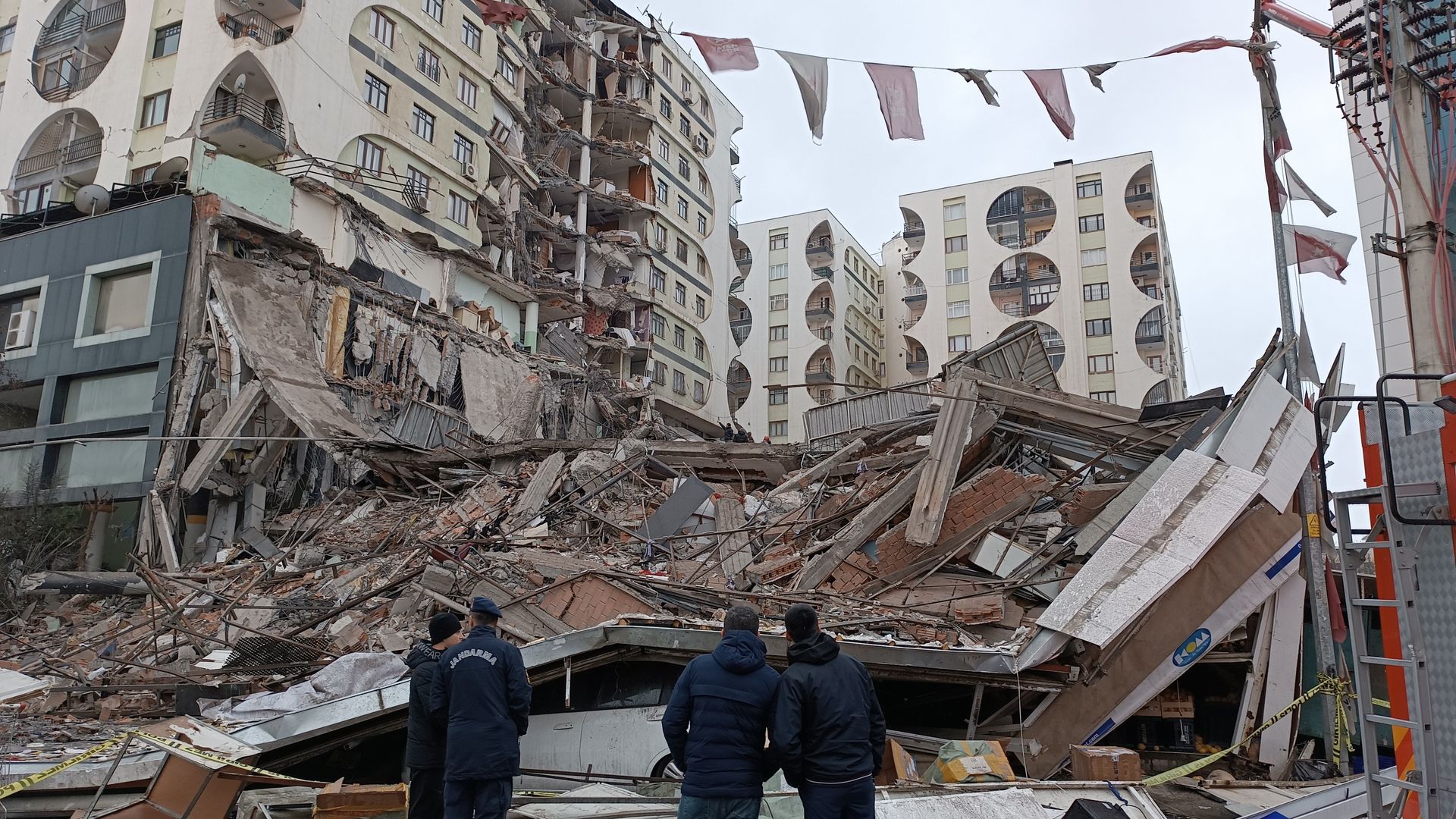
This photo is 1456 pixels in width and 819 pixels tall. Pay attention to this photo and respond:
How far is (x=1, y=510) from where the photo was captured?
59.3 feet

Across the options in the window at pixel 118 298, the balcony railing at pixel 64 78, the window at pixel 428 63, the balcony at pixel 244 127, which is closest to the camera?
the window at pixel 118 298

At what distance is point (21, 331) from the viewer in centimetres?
2227

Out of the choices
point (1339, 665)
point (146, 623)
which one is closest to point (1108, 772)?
point (1339, 665)

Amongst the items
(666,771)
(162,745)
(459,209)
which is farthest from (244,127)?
(666,771)

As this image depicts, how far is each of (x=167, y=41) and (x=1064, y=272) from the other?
134 feet

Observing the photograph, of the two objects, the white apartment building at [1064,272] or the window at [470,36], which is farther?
the white apartment building at [1064,272]

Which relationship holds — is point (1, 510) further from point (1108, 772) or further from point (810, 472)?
point (1108, 772)

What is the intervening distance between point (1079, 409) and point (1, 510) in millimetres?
19818

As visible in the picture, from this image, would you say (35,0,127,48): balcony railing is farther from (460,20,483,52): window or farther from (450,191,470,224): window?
(450,191,470,224): window

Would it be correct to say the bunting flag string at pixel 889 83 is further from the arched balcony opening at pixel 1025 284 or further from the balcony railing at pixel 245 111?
the arched balcony opening at pixel 1025 284

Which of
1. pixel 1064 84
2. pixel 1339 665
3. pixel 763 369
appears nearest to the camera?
pixel 1339 665

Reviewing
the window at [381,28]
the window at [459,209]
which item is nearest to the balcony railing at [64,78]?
the window at [381,28]

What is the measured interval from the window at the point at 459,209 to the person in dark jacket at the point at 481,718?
2524cm

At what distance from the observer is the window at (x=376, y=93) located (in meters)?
25.9
